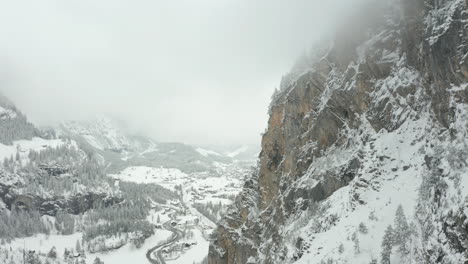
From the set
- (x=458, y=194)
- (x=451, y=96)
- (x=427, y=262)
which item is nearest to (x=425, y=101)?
(x=451, y=96)

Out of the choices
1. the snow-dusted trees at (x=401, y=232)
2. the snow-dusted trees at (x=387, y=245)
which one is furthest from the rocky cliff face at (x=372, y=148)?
the snow-dusted trees at (x=387, y=245)

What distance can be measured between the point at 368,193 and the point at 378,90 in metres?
13.0

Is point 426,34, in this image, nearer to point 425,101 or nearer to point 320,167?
point 425,101

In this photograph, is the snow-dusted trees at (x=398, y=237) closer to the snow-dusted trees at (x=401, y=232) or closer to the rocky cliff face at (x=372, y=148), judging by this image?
the snow-dusted trees at (x=401, y=232)

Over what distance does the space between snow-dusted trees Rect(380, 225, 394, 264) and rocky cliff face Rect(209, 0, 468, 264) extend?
0.86 metres

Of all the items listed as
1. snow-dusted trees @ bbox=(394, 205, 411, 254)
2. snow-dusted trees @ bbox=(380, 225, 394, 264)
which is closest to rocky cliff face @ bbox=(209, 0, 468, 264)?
snow-dusted trees @ bbox=(394, 205, 411, 254)

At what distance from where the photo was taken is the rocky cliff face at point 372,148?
101 ft

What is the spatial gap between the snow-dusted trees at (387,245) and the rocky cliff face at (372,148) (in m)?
0.86

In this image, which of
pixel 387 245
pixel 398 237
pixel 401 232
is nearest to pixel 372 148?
pixel 401 232

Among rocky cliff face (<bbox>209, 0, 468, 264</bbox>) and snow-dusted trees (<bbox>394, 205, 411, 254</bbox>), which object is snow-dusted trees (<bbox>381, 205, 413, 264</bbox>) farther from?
rocky cliff face (<bbox>209, 0, 468, 264</bbox>)

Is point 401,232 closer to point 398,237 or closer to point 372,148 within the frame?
point 398,237

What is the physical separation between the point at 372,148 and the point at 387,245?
13468 mm

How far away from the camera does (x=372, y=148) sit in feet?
138

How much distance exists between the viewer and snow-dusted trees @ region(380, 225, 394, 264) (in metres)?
30.6
